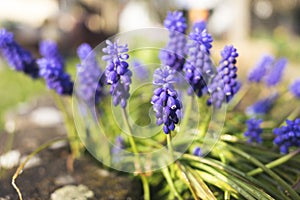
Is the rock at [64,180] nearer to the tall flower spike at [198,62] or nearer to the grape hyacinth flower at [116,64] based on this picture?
the grape hyacinth flower at [116,64]

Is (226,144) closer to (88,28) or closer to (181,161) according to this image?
(181,161)

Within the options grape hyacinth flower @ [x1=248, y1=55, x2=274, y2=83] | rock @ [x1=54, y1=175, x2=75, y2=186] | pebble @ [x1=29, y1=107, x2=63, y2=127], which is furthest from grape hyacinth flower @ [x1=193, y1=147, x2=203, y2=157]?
pebble @ [x1=29, y1=107, x2=63, y2=127]

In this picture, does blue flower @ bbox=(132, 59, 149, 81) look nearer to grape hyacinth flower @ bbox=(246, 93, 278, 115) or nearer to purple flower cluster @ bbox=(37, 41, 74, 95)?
purple flower cluster @ bbox=(37, 41, 74, 95)

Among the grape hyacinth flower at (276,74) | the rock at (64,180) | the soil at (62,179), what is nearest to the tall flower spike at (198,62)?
the soil at (62,179)

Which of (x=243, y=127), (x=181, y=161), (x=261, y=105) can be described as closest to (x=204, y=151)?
(x=181, y=161)

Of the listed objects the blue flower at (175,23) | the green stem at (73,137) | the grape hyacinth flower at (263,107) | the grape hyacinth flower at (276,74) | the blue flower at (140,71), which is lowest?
the green stem at (73,137)

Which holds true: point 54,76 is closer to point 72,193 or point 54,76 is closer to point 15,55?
point 15,55

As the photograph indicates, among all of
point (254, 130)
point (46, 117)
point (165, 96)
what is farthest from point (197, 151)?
point (46, 117)
